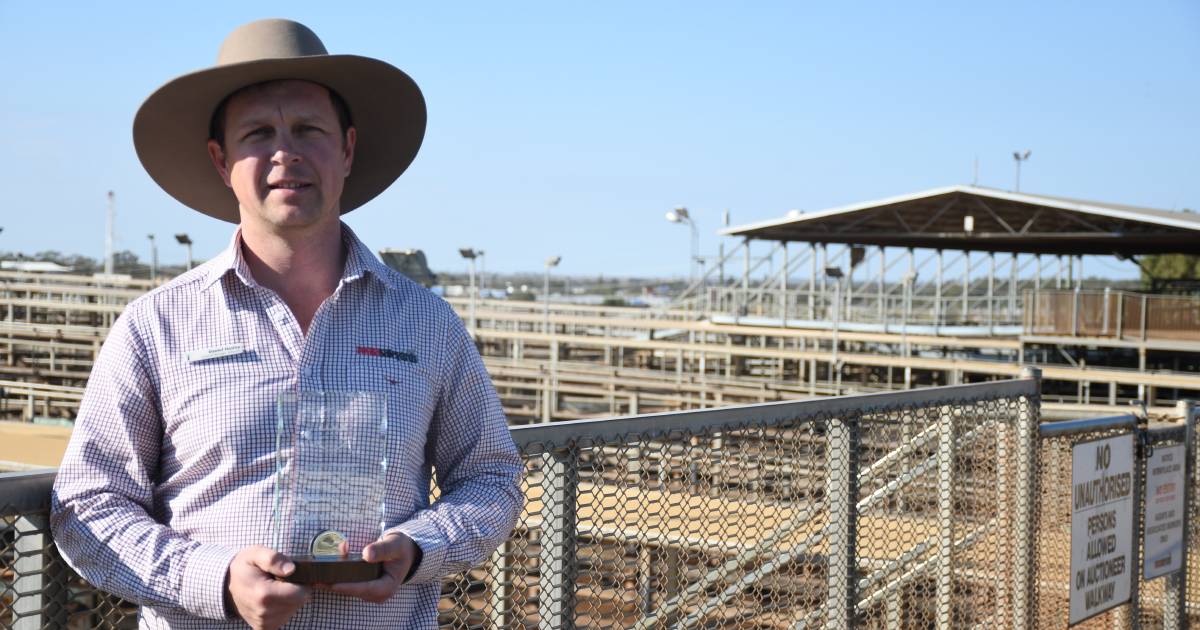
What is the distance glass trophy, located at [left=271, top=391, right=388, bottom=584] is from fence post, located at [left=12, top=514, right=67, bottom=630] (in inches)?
14.5

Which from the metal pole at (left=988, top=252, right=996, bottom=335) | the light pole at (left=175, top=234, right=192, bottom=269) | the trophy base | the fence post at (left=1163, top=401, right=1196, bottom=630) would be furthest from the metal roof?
the trophy base

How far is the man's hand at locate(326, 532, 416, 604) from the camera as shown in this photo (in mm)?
1644

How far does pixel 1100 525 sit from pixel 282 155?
3.71 m

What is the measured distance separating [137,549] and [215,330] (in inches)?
13.2

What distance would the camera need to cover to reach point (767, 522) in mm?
4754

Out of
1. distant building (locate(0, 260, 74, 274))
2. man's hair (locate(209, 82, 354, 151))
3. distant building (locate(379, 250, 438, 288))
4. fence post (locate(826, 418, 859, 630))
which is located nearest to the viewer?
man's hair (locate(209, 82, 354, 151))

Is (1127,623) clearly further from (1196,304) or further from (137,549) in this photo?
(1196,304)

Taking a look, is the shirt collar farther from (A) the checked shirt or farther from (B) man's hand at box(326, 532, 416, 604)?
(B) man's hand at box(326, 532, 416, 604)

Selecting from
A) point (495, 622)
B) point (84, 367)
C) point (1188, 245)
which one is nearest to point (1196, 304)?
point (1188, 245)

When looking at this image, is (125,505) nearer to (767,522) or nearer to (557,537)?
(557,537)

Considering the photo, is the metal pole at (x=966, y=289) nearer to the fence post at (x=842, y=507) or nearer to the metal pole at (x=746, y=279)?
the metal pole at (x=746, y=279)

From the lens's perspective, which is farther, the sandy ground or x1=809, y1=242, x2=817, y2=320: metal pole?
x1=809, y1=242, x2=817, y2=320: metal pole

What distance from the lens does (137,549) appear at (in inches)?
66.0

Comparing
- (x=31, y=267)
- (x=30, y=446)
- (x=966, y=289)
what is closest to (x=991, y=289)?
(x=966, y=289)
